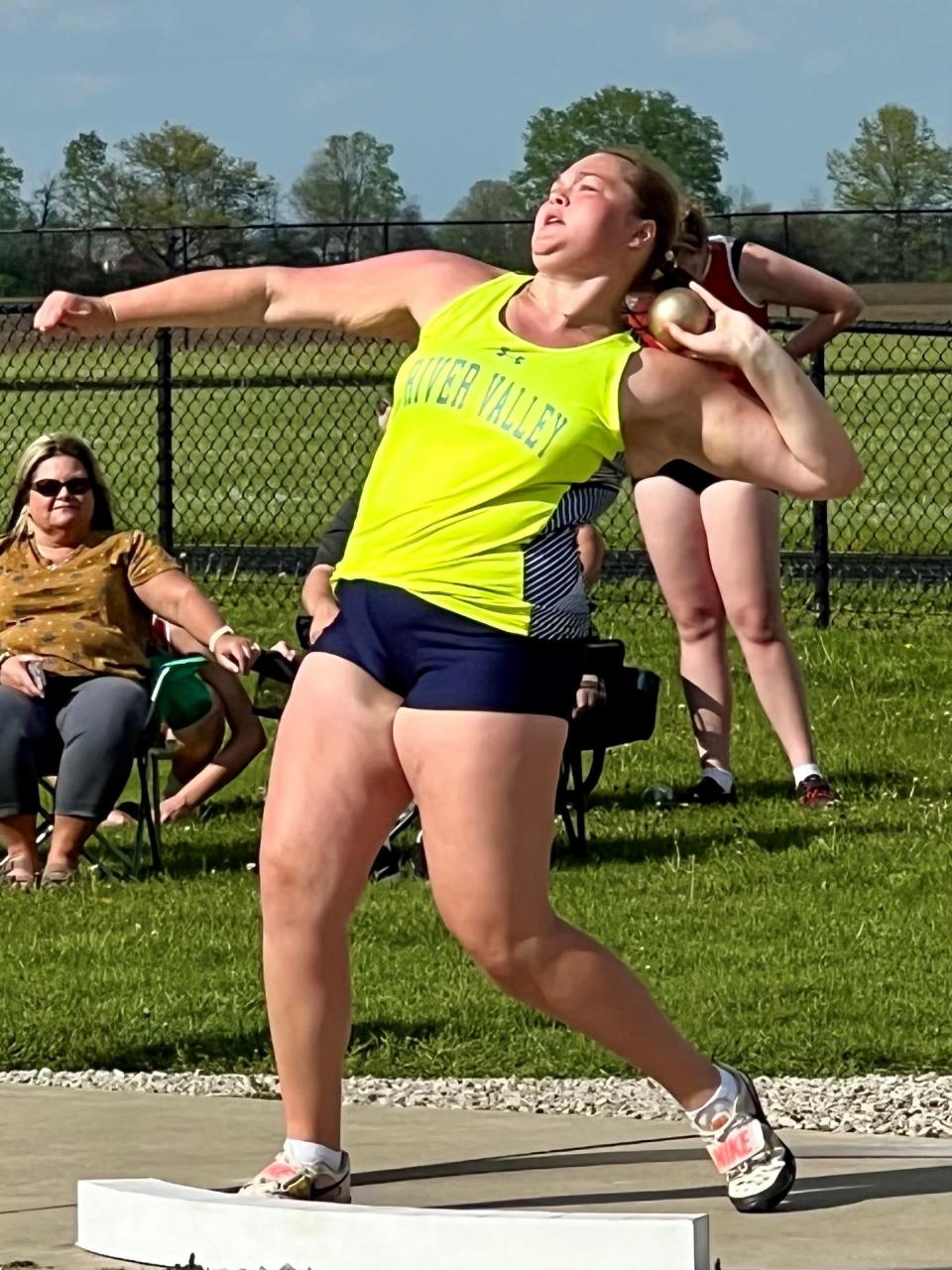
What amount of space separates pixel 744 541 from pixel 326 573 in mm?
1471

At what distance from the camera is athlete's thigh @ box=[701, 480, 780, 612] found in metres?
8.87

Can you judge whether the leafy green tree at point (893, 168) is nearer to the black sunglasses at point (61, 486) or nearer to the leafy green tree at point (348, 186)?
the leafy green tree at point (348, 186)

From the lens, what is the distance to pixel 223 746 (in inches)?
384

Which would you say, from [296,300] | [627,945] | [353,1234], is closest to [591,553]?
[627,945]

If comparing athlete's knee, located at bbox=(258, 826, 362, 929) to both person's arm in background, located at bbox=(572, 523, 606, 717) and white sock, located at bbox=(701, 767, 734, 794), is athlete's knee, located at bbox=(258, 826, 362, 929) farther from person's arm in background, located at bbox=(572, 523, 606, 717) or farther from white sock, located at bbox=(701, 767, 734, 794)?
white sock, located at bbox=(701, 767, 734, 794)

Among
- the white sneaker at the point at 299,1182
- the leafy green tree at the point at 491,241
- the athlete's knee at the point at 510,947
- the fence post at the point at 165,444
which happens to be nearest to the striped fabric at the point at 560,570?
the athlete's knee at the point at 510,947

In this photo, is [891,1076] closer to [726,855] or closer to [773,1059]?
[773,1059]

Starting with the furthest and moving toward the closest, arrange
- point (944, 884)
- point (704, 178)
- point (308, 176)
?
point (704, 178), point (308, 176), point (944, 884)

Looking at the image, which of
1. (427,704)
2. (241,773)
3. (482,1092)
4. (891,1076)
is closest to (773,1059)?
(891,1076)

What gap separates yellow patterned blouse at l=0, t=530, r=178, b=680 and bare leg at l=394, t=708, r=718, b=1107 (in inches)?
169

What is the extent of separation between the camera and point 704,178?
7938cm

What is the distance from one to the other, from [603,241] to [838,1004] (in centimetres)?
279

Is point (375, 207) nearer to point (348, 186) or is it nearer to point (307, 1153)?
point (348, 186)

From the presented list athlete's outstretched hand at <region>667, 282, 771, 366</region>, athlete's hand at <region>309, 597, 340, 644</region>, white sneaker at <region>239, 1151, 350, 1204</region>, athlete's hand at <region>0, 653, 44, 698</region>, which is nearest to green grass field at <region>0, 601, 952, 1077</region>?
athlete's hand at <region>0, 653, 44, 698</region>
